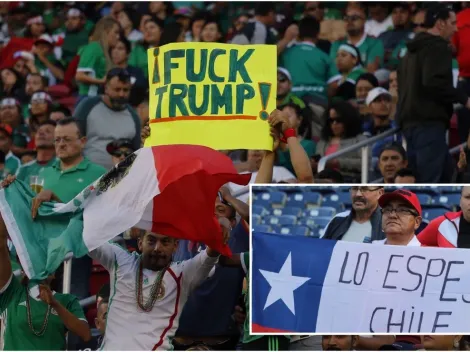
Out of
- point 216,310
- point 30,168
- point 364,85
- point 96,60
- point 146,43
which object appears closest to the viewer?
point 216,310

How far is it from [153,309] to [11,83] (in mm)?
7965

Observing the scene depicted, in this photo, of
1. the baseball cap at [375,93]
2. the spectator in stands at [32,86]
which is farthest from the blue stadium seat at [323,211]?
the spectator in stands at [32,86]

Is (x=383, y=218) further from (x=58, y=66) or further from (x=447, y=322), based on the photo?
(x=58, y=66)

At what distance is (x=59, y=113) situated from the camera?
577 inches

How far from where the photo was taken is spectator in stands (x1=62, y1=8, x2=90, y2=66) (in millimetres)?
17719

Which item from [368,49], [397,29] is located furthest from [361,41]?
[397,29]

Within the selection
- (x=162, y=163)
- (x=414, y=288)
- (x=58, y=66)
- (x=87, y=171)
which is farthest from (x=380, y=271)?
(x=58, y=66)

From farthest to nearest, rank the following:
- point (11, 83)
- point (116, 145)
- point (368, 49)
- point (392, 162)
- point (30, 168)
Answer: point (11, 83) < point (368, 49) < point (30, 168) < point (116, 145) < point (392, 162)

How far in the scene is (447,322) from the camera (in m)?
9.14

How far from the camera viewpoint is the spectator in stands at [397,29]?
15.6m

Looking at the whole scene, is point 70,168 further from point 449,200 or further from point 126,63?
point 126,63

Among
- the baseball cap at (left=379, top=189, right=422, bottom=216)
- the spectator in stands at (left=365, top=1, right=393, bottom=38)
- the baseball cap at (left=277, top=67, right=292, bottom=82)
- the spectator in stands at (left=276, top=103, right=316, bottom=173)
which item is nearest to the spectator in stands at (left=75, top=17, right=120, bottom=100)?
the baseball cap at (left=277, top=67, right=292, bottom=82)

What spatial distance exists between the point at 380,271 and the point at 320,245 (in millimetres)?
390

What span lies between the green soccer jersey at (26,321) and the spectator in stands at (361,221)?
5.72 feet
